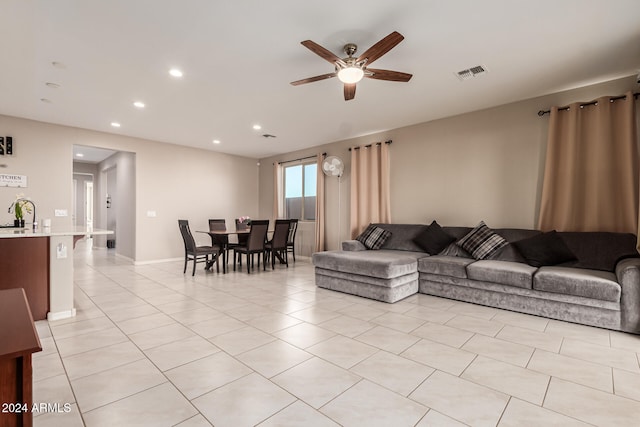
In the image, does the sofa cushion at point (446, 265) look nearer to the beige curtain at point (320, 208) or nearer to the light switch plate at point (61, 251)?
the beige curtain at point (320, 208)

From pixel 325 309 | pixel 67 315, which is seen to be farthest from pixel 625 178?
pixel 67 315

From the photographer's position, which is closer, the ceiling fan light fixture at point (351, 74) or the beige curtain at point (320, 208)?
the ceiling fan light fixture at point (351, 74)

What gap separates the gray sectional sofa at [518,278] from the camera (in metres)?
2.81

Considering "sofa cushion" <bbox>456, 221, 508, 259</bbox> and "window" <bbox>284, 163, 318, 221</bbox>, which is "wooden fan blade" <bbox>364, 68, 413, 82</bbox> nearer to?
"sofa cushion" <bbox>456, 221, 508, 259</bbox>

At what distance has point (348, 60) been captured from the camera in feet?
9.16

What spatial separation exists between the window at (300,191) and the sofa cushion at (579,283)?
489 centimetres

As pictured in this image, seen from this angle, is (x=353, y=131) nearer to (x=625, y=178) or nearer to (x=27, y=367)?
(x=625, y=178)

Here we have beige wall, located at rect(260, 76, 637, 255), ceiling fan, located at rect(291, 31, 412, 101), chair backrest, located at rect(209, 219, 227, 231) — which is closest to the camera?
ceiling fan, located at rect(291, 31, 412, 101)

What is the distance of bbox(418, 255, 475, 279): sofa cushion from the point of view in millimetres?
3727

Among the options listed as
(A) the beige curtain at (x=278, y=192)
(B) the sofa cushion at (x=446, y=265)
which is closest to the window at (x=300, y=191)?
(A) the beige curtain at (x=278, y=192)

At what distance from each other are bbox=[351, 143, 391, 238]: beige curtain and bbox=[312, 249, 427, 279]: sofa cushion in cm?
152

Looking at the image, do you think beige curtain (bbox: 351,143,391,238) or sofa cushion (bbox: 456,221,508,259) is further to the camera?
beige curtain (bbox: 351,143,391,238)

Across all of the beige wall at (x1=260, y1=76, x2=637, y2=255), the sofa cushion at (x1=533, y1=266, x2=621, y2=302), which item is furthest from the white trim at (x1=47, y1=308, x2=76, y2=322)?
the sofa cushion at (x1=533, y1=266, x2=621, y2=302)

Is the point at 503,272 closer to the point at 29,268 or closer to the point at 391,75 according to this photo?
the point at 391,75
